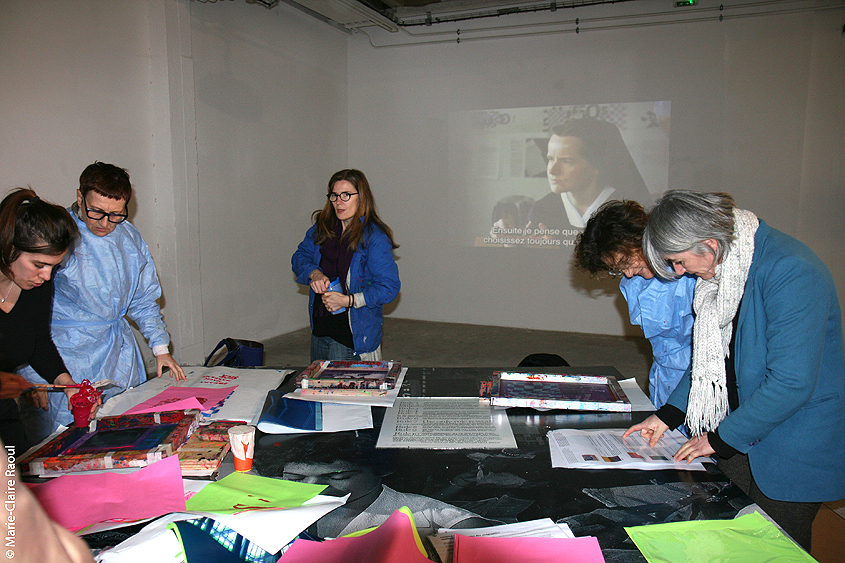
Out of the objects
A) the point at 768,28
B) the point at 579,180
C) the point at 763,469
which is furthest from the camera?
the point at 579,180

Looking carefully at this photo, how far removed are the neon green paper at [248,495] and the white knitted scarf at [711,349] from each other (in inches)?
38.0

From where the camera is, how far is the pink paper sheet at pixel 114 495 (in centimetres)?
105

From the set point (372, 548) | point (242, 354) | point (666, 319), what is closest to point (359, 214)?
point (242, 354)

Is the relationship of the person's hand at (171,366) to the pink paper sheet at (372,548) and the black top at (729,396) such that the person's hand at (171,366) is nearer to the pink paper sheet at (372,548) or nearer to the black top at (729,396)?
the pink paper sheet at (372,548)

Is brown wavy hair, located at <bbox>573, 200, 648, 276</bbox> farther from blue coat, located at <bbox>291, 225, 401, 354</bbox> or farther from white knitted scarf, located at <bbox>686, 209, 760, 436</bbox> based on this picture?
blue coat, located at <bbox>291, 225, 401, 354</bbox>

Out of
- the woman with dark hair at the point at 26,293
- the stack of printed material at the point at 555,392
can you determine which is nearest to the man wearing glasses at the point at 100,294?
the woman with dark hair at the point at 26,293

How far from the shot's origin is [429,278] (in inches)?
247

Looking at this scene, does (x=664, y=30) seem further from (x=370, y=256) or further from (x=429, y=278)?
(x=370, y=256)

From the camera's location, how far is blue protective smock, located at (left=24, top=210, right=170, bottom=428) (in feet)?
5.96

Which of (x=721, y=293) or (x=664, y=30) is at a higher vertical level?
(x=664, y=30)

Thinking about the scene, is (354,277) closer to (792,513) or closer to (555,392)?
(555,392)

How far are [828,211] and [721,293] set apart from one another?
4.85 meters

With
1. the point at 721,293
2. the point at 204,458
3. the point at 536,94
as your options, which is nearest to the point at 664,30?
the point at 536,94

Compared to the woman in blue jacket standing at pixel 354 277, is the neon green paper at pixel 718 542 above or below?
below
